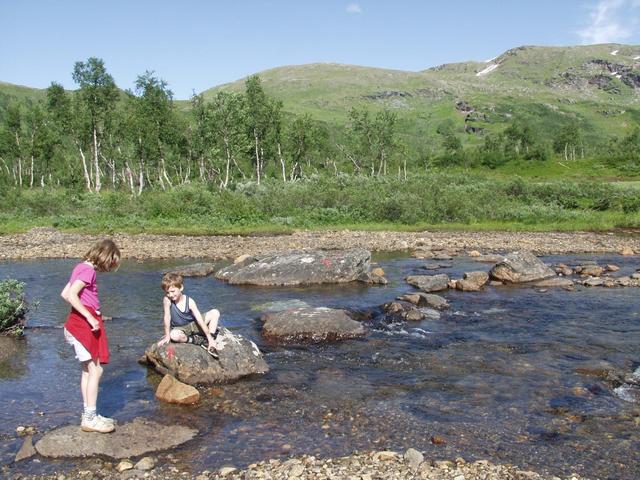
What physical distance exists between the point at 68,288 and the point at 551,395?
32.2 feet

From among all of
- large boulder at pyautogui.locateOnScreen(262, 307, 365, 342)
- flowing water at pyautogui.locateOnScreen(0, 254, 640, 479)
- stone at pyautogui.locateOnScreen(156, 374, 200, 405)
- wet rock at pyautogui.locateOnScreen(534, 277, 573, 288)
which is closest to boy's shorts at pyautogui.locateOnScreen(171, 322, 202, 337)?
flowing water at pyautogui.locateOnScreen(0, 254, 640, 479)

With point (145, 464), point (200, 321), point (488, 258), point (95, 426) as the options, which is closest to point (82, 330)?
point (95, 426)

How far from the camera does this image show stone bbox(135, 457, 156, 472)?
8.70 metres

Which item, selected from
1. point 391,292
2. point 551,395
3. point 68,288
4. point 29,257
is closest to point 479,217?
point 391,292

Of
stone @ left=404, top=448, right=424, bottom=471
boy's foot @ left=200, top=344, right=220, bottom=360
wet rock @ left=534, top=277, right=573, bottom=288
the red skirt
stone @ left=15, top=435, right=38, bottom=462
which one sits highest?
the red skirt

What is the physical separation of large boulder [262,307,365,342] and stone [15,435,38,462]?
7778mm

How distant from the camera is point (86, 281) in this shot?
9.11 m

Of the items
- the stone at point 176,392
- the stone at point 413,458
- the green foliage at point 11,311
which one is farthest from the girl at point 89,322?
the green foliage at point 11,311

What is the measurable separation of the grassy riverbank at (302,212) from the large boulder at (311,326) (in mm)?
27819

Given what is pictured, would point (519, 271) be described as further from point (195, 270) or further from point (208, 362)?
point (208, 362)

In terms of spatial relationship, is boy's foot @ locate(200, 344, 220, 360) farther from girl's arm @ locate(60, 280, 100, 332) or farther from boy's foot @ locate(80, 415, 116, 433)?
girl's arm @ locate(60, 280, 100, 332)

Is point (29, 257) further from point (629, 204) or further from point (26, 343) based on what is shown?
point (629, 204)

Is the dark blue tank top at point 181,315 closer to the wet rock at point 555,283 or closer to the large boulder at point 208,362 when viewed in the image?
the large boulder at point 208,362

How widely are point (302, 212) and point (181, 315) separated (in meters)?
39.0
